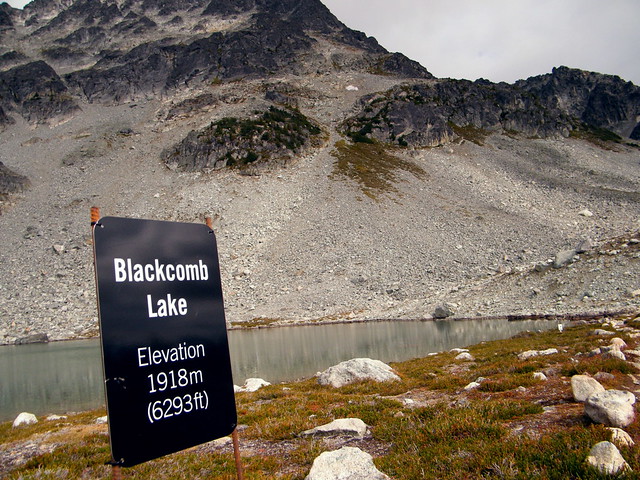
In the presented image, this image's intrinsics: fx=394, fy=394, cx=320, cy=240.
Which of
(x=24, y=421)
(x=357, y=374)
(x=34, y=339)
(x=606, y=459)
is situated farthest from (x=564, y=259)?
(x=34, y=339)

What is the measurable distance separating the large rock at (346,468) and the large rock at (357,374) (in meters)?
9.42

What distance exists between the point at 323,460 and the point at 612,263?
43101 millimetres

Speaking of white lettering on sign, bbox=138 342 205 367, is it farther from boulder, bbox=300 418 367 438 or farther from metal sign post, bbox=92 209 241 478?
boulder, bbox=300 418 367 438

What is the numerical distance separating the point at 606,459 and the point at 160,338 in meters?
5.22

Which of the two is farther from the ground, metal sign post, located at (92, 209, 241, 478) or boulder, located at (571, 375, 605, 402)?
metal sign post, located at (92, 209, 241, 478)

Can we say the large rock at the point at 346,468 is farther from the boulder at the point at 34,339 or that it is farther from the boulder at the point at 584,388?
the boulder at the point at 34,339

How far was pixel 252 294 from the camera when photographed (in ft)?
184

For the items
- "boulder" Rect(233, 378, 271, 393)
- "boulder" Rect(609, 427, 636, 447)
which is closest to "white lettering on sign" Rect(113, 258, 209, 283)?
"boulder" Rect(609, 427, 636, 447)

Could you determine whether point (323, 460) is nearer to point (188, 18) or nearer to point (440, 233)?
point (440, 233)

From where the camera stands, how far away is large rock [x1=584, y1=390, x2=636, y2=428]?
5.58m

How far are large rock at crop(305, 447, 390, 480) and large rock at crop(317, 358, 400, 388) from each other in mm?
9424

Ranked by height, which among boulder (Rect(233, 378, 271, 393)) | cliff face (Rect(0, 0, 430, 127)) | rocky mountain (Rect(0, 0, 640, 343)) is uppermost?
cliff face (Rect(0, 0, 430, 127))

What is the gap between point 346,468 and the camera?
5.34 m

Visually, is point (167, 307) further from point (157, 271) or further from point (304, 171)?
point (304, 171)
